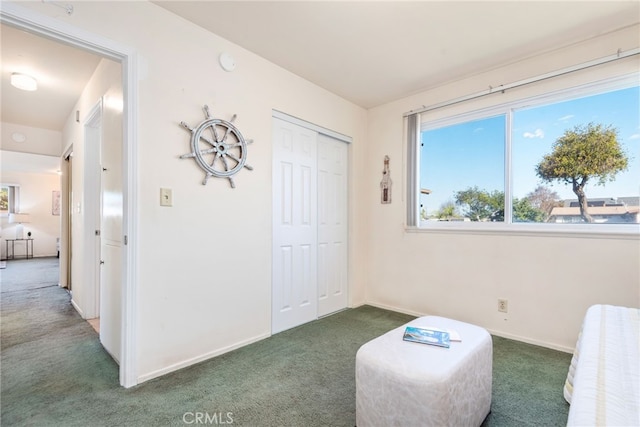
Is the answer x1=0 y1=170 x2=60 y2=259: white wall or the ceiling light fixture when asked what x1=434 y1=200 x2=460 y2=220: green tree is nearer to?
the ceiling light fixture

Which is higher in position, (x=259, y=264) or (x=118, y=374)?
(x=259, y=264)

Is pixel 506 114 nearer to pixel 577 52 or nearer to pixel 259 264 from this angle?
pixel 577 52

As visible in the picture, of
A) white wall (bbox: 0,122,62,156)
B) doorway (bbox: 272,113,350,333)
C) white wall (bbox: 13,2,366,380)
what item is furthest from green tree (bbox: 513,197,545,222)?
white wall (bbox: 0,122,62,156)

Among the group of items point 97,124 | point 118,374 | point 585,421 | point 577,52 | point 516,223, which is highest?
point 577,52

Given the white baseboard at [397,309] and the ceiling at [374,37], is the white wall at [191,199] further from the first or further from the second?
the white baseboard at [397,309]

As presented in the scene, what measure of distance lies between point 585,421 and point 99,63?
3.82m

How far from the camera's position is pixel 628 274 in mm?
2117

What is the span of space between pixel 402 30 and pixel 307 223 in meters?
1.90

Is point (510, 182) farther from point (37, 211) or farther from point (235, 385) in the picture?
point (37, 211)

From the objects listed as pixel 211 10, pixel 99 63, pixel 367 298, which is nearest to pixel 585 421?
pixel 211 10

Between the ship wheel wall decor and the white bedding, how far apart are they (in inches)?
88.3

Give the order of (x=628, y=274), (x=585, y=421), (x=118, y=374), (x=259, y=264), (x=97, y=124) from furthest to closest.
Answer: (x=97, y=124) → (x=259, y=264) → (x=628, y=274) → (x=118, y=374) → (x=585, y=421)

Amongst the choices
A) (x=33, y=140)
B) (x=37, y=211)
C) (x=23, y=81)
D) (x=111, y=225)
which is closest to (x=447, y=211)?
(x=111, y=225)

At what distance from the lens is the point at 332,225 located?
3398 mm
